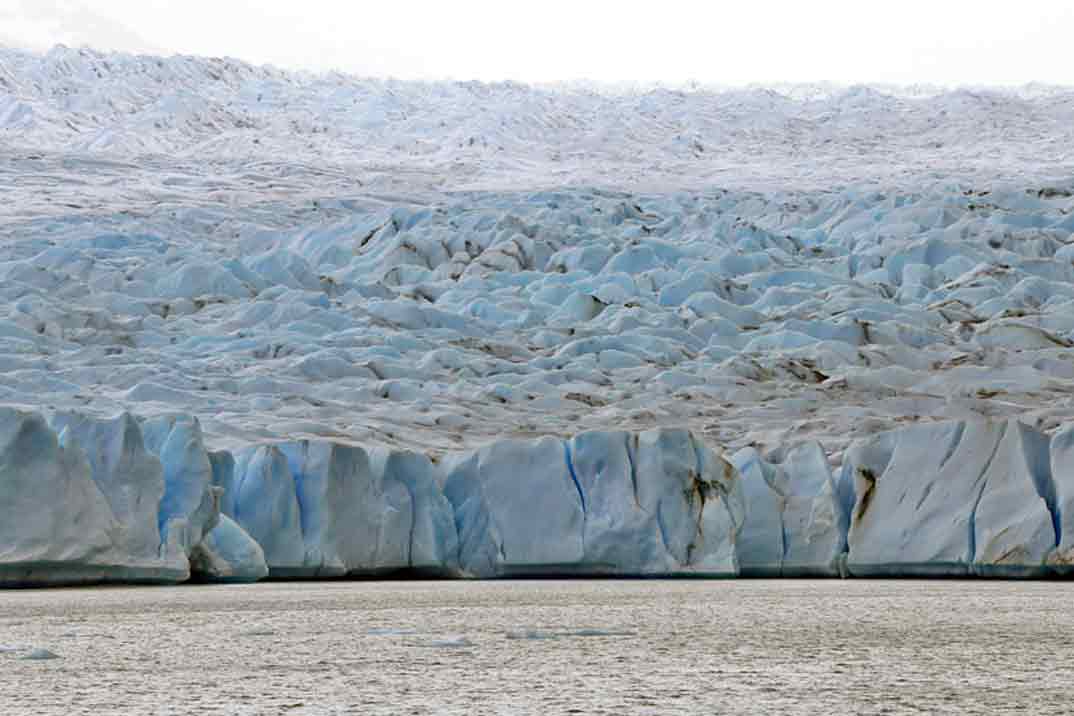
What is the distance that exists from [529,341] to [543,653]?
10.5 metres

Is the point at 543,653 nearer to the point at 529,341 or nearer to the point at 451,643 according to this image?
the point at 451,643

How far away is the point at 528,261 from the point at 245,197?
6.36 m

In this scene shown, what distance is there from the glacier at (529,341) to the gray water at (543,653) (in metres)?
1.40

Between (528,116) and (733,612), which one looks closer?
(733,612)

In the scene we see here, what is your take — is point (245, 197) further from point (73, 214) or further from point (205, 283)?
point (205, 283)

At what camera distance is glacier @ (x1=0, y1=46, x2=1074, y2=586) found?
782cm

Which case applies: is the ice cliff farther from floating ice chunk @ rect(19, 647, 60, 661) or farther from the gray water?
floating ice chunk @ rect(19, 647, 60, 661)

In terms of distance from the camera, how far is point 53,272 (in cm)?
1477

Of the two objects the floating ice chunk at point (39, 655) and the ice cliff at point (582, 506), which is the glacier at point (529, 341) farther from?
the floating ice chunk at point (39, 655)

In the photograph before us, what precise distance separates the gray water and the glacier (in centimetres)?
140

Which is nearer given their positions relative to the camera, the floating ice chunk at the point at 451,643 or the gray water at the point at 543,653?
the gray water at the point at 543,653

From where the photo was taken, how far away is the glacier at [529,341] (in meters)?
7.82

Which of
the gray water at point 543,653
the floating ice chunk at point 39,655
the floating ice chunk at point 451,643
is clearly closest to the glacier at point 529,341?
the gray water at point 543,653

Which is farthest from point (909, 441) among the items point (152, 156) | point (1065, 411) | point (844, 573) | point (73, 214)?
point (152, 156)
